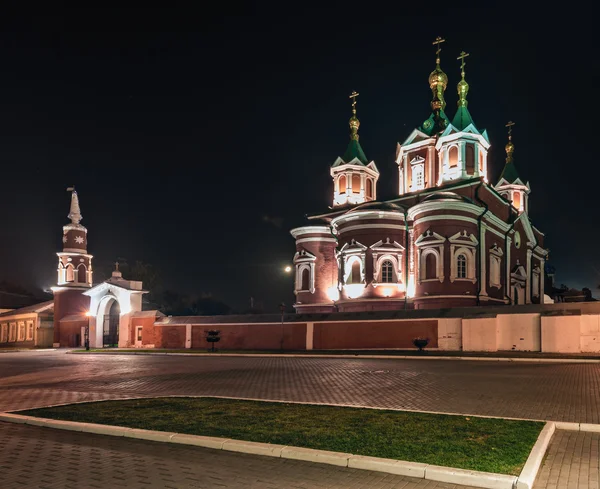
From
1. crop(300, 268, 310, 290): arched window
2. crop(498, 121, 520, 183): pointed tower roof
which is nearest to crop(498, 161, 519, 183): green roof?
crop(498, 121, 520, 183): pointed tower roof

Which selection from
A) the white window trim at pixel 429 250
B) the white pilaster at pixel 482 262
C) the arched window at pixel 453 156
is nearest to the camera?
the white window trim at pixel 429 250

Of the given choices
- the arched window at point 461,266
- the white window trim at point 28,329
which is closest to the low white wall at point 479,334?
the arched window at point 461,266

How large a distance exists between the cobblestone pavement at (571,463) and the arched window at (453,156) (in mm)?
31159

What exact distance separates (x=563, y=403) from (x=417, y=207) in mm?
23840

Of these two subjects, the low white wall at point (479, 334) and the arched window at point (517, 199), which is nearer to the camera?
the low white wall at point (479, 334)

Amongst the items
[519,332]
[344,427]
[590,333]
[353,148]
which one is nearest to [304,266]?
[353,148]

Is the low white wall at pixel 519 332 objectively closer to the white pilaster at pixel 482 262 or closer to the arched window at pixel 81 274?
the white pilaster at pixel 482 262

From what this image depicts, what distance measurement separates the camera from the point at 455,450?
610 cm

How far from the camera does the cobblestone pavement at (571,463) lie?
5.34 metres

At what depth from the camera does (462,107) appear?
3875cm

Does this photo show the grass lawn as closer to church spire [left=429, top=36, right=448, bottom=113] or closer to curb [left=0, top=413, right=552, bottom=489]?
curb [left=0, top=413, right=552, bottom=489]

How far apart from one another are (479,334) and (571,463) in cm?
1766

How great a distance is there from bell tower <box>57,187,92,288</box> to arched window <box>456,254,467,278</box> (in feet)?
101

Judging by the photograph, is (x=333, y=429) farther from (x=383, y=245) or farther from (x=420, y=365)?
(x=383, y=245)
